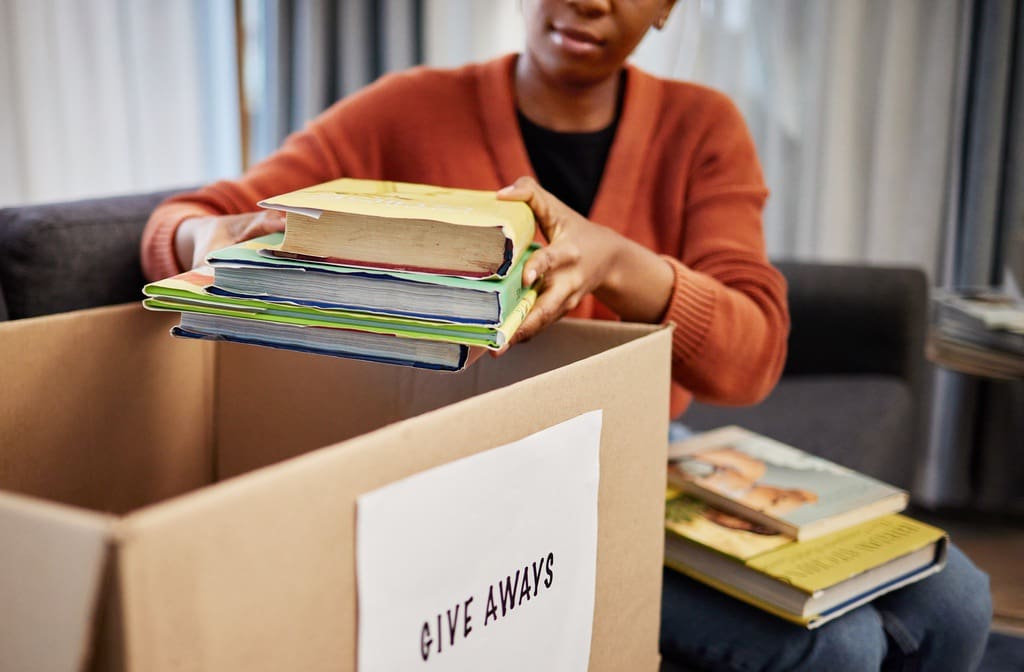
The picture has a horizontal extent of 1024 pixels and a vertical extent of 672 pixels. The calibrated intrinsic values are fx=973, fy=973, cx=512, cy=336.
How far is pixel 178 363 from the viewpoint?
0.79 m

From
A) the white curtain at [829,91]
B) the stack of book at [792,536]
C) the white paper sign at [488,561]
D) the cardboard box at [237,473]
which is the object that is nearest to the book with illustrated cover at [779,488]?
the stack of book at [792,536]

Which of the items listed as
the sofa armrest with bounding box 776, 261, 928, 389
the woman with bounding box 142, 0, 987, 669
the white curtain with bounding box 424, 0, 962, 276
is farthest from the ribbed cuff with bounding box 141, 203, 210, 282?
the white curtain with bounding box 424, 0, 962, 276

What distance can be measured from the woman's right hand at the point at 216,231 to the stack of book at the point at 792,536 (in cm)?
45

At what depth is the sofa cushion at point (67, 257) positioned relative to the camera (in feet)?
3.63

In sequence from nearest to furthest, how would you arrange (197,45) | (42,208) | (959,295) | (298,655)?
(298,655) < (42,208) < (959,295) < (197,45)

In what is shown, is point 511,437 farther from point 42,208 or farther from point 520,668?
point 42,208

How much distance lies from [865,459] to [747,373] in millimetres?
898

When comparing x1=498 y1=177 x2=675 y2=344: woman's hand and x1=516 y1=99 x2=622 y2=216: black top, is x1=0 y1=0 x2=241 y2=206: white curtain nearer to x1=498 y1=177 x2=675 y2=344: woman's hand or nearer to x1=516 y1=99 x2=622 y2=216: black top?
x1=516 y1=99 x2=622 y2=216: black top

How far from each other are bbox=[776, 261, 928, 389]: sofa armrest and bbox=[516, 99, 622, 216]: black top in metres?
1.08

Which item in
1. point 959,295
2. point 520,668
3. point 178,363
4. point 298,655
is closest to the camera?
A: point 298,655

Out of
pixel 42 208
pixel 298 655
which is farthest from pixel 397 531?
pixel 42 208

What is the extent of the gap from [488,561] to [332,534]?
108 millimetres

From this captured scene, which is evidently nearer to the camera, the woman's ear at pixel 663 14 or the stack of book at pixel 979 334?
the woman's ear at pixel 663 14

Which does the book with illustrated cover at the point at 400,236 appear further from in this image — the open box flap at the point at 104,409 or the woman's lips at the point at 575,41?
the woman's lips at the point at 575,41
